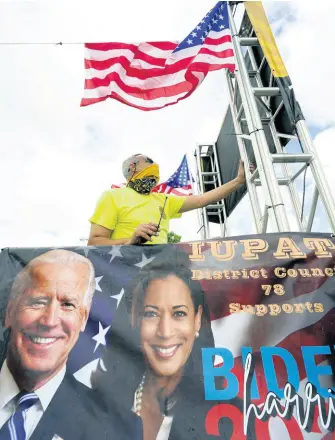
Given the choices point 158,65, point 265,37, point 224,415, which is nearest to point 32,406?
point 224,415

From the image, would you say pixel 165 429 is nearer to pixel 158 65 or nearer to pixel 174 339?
pixel 174 339

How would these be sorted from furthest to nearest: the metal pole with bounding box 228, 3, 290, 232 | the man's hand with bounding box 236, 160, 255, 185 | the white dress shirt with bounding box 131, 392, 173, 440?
1. the man's hand with bounding box 236, 160, 255, 185
2. the metal pole with bounding box 228, 3, 290, 232
3. the white dress shirt with bounding box 131, 392, 173, 440

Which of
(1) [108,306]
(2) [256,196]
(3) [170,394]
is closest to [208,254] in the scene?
(1) [108,306]

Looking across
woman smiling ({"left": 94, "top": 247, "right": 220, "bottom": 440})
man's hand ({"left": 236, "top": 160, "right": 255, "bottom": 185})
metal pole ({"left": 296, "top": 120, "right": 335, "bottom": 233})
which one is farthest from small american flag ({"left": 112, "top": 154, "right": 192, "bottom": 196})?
woman smiling ({"left": 94, "top": 247, "right": 220, "bottom": 440})

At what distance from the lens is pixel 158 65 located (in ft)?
12.3

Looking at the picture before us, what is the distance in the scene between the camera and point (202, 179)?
6.53 meters

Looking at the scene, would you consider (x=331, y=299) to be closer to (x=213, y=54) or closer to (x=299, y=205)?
(x=299, y=205)

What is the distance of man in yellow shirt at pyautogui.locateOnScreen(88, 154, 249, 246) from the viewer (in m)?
2.37

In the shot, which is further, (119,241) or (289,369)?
(119,241)

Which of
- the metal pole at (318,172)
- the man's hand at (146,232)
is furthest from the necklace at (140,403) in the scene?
the metal pole at (318,172)

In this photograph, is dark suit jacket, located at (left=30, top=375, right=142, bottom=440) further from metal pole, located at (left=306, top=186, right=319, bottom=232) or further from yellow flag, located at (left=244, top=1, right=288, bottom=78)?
yellow flag, located at (left=244, top=1, right=288, bottom=78)

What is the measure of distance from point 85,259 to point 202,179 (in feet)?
15.5

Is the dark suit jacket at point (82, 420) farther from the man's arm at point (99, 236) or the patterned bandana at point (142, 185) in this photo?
the patterned bandana at point (142, 185)

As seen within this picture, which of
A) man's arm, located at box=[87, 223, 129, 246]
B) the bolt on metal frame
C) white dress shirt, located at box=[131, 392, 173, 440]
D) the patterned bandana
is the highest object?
the bolt on metal frame
